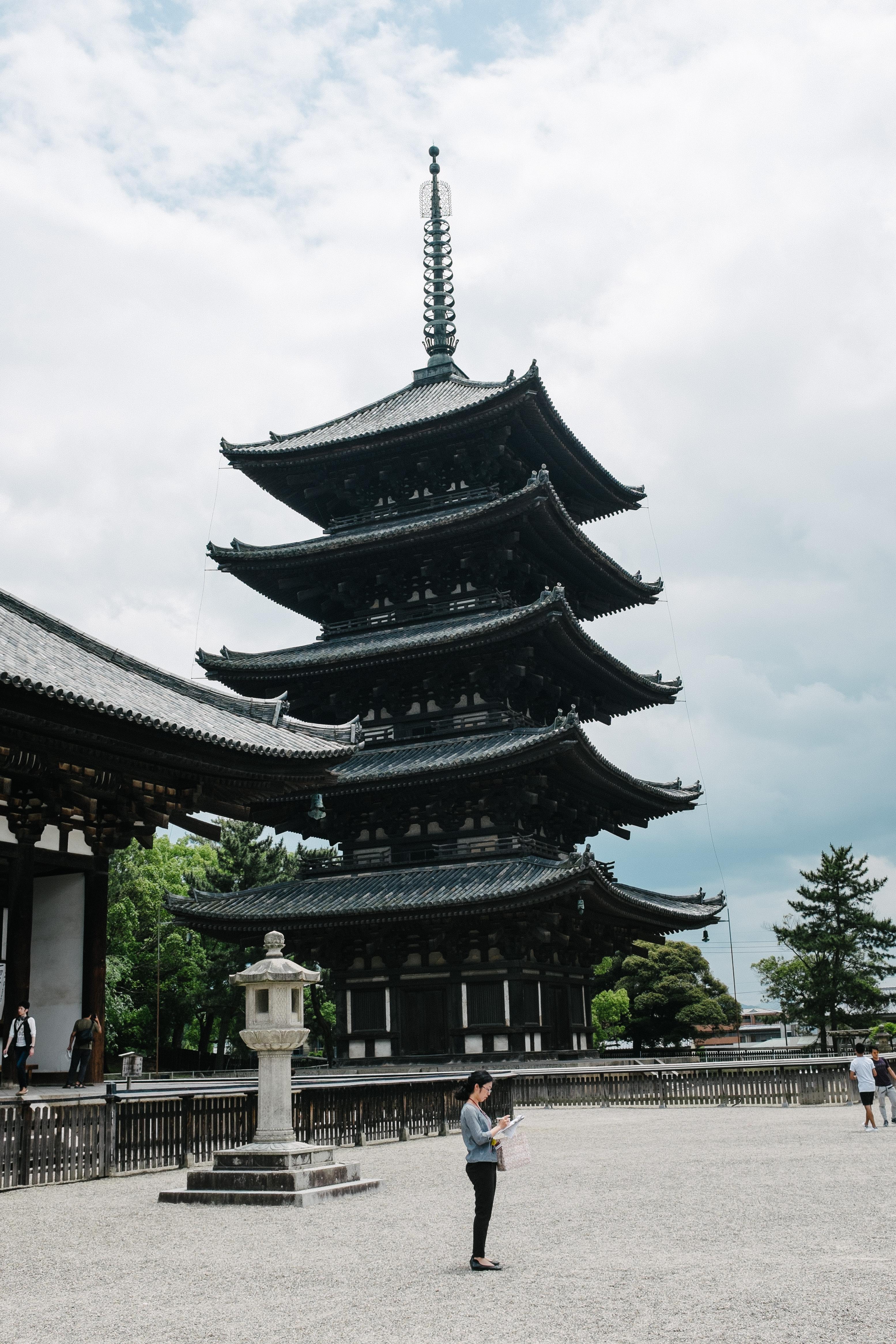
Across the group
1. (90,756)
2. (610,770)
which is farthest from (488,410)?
(90,756)

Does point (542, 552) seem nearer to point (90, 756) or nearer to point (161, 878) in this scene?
point (90, 756)

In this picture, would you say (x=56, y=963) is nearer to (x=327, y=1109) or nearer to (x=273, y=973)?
(x=327, y=1109)

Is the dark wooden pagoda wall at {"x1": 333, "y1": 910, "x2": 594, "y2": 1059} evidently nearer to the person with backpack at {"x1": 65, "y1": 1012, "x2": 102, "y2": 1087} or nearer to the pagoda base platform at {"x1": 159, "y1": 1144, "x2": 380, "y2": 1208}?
the person with backpack at {"x1": 65, "y1": 1012, "x2": 102, "y2": 1087}

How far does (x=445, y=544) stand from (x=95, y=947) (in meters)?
20.9

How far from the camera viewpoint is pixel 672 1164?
58.0 ft

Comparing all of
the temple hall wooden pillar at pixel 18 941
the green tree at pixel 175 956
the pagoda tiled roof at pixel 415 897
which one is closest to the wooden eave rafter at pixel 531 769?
the pagoda tiled roof at pixel 415 897

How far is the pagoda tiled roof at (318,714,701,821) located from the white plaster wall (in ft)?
36.2

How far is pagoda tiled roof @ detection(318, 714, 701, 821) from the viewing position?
3359cm

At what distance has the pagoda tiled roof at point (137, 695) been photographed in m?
17.6

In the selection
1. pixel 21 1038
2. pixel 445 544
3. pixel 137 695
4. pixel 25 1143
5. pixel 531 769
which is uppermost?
pixel 445 544

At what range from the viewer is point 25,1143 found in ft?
54.3

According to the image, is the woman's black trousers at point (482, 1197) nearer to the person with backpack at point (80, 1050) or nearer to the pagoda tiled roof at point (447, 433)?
the person with backpack at point (80, 1050)

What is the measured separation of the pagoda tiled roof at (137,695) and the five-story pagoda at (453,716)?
445 inches

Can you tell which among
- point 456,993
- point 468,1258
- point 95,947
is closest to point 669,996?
point 456,993
